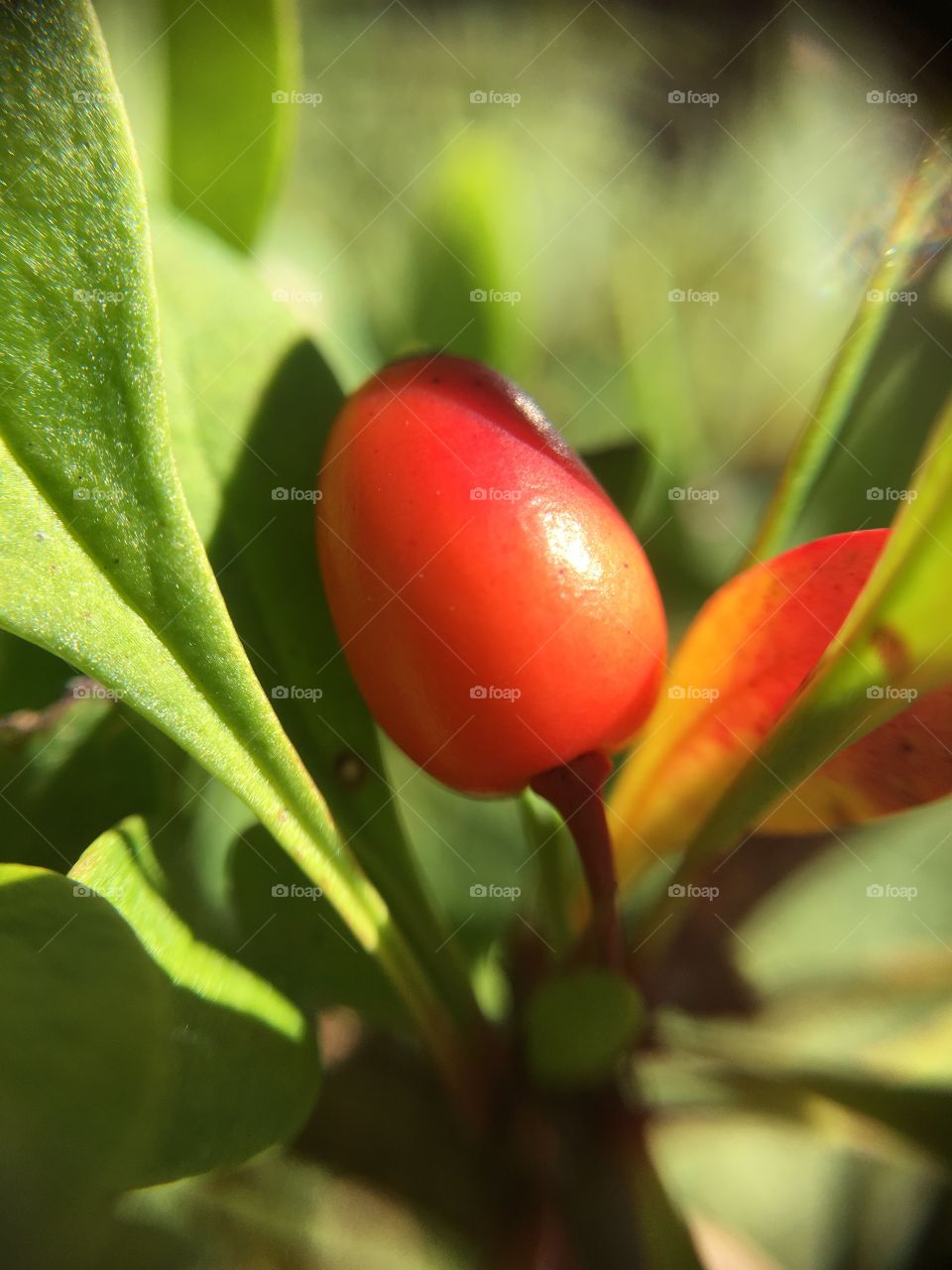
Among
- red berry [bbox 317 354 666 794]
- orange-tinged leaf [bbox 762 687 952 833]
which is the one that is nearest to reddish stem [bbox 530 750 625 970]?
red berry [bbox 317 354 666 794]

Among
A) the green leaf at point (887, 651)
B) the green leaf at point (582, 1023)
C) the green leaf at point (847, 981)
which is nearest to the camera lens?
the green leaf at point (887, 651)

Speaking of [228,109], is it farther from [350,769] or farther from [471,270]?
[350,769]

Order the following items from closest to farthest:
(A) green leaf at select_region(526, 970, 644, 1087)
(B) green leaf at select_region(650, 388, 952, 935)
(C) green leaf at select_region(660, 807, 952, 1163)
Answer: (B) green leaf at select_region(650, 388, 952, 935) → (A) green leaf at select_region(526, 970, 644, 1087) → (C) green leaf at select_region(660, 807, 952, 1163)

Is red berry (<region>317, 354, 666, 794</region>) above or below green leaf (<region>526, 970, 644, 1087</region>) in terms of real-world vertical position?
above

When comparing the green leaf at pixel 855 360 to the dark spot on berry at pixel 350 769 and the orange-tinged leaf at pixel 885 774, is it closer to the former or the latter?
the orange-tinged leaf at pixel 885 774

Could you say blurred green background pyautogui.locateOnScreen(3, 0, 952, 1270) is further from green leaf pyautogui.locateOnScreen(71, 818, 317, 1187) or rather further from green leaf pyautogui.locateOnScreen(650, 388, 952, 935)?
green leaf pyautogui.locateOnScreen(650, 388, 952, 935)

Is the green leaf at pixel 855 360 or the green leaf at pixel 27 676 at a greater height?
the green leaf at pixel 855 360

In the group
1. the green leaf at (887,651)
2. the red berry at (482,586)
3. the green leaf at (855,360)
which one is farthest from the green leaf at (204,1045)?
the green leaf at (855,360)

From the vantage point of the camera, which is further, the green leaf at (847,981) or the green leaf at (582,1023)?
the green leaf at (847,981)
